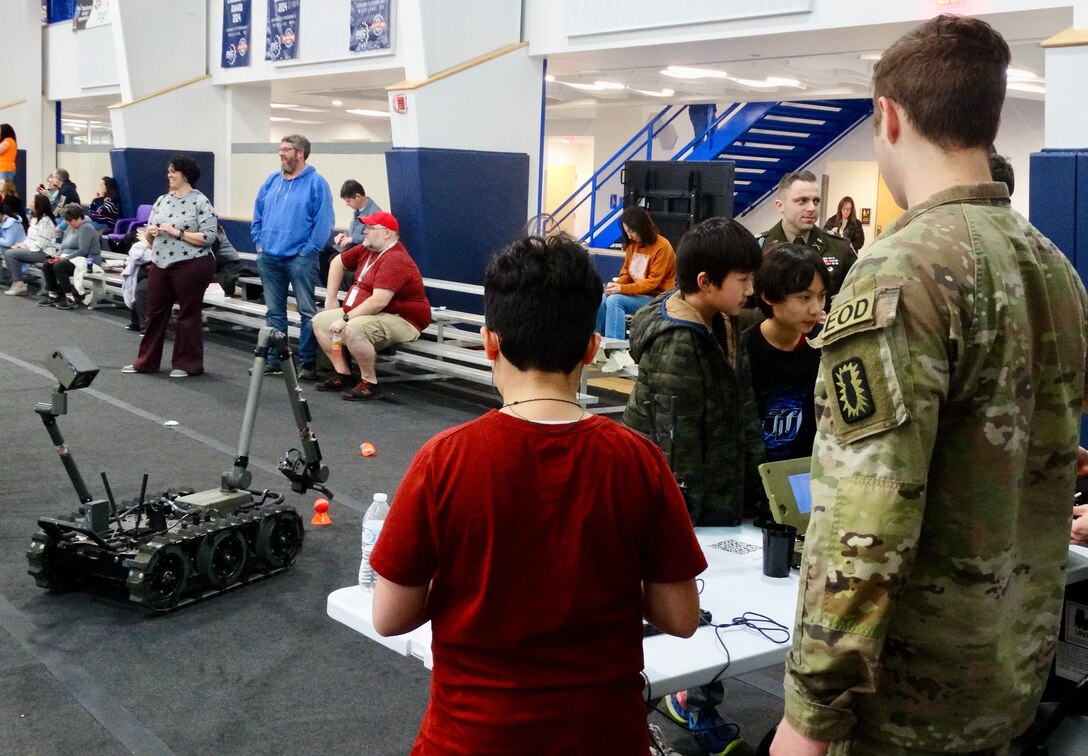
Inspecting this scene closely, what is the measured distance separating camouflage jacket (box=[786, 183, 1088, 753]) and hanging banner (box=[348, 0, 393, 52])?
8829 millimetres

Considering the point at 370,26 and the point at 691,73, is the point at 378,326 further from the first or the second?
the point at 691,73

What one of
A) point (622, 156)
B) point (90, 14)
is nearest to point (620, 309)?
point (622, 156)

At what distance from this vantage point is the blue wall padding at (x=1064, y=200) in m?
4.97

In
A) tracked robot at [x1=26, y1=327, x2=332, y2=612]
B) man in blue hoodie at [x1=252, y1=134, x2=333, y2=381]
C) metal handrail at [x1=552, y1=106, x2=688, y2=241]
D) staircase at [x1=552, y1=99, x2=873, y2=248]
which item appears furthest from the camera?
metal handrail at [x1=552, y1=106, x2=688, y2=241]

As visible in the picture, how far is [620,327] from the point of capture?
7.56m

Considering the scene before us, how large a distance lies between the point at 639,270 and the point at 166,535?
15.0 ft

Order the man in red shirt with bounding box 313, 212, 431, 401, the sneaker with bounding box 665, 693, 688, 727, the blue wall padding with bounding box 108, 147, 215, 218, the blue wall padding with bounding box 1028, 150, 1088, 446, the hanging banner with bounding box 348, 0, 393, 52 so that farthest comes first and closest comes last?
the blue wall padding with bounding box 108, 147, 215, 218
the hanging banner with bounding box 348, 0, 393, 52
the man in red shirt with bounding box 313, 212, 431, 401
the blue wall padding with bounding box 1028, 150, 1088, 446
the sneaker with bounding box 665, 693, 688, 727

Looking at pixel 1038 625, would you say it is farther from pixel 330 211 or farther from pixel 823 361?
pixel 330 211

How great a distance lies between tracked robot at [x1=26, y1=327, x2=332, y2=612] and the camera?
3.54m

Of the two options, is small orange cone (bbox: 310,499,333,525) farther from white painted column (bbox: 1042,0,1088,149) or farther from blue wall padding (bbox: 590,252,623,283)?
blue wall padding (bbox: 590,252,623,283)

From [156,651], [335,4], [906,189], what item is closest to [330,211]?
[335,4]

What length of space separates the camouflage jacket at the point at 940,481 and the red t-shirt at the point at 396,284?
19.6 feet

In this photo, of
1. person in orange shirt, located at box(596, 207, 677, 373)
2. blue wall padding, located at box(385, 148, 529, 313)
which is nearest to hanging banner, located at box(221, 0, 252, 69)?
blue wall padding, located at box(385, 148, 529, 313)

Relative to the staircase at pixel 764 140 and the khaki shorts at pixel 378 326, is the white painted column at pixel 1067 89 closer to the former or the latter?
the khaki shorts at pixel 378 326
